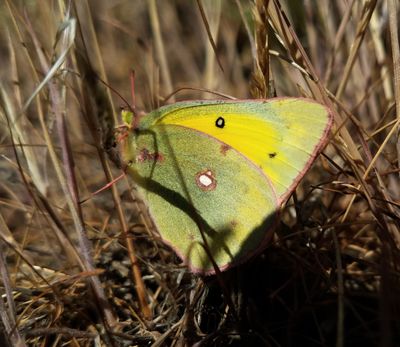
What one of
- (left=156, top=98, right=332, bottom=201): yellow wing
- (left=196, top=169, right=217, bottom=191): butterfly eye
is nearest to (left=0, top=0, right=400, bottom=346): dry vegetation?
(left=156, top=98, right=332, bottom=201): yellow wing

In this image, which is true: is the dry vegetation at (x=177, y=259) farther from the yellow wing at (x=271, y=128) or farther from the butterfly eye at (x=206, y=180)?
the butterfly eye at (x=206, y=180)

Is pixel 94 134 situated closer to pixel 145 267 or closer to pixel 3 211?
pixel 145 267

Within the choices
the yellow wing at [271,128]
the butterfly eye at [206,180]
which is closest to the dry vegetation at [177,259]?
A: the yellow wing at [271,128]

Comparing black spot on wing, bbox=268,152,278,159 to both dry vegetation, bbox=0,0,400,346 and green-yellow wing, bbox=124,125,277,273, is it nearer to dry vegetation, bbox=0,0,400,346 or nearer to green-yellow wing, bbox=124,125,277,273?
green-yellow wing, bbox=124,125,277,273

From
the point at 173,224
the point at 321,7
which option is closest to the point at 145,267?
the point at 173,224

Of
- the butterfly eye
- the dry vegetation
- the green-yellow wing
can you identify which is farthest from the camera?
the butterfly eye

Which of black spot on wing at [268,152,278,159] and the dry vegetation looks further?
black spot on wing at [268,152,278,159]

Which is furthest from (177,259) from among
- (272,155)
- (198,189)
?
(272,155)

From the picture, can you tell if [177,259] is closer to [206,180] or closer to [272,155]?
[206,180]
